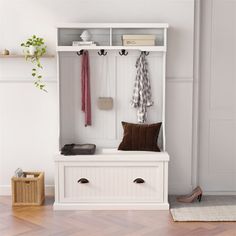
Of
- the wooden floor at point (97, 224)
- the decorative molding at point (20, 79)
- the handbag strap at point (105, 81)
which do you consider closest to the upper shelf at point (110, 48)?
the handbag strap at point (105, 81)

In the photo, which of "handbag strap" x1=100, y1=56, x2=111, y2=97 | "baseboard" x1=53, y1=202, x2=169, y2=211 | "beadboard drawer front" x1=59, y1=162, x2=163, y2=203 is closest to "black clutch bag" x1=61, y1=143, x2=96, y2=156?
"beadboard drawer front" x1=59, y1=162, x2=163, y2=203

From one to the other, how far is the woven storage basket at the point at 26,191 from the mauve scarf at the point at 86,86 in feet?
2.80

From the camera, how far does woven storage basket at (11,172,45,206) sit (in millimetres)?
5520

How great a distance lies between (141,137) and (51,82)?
45.7 inches

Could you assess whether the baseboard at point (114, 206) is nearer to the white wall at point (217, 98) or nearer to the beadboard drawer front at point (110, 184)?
the beadboard drawer front at point (110, 184)

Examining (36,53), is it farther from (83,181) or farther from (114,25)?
(83,181)

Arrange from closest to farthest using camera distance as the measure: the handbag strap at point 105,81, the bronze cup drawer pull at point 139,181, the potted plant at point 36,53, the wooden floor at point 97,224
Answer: the wooden floor at point 97,224 < the bronze cup drawer pull at point 139,181 < the potted plant at point 36,53 < the handbag strap at point 105,81

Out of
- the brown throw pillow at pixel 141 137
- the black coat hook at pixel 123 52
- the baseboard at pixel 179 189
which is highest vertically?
the black coat hook at pixel 123 52

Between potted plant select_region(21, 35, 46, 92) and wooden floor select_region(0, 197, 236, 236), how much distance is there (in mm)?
1365

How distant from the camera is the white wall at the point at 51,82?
5.75 meters

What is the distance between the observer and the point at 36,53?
5.69m

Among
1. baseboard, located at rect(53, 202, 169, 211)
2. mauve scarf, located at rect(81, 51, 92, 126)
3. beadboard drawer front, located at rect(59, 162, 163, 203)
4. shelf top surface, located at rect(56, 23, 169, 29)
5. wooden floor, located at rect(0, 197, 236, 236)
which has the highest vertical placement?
shelf top surface, located at rect(56, 23, 169, 29)

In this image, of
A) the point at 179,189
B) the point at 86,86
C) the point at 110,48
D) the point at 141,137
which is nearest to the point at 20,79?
the point at 86,86

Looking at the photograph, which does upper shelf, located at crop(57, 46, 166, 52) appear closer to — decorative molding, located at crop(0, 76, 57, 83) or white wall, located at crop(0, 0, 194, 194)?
white wall, located at crop(0, 0, 194, 194)
